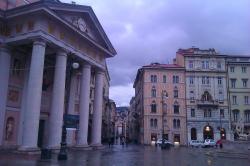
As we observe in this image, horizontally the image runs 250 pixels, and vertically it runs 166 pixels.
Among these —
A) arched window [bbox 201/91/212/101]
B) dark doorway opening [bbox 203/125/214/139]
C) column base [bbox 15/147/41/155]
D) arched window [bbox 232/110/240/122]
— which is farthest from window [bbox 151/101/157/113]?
column base [bbox 15/147/41/155]

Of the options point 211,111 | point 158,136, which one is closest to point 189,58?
point 211,111

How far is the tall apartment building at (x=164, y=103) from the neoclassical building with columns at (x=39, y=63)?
3881cm

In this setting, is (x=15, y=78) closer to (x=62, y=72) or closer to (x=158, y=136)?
(x=62, y=72)

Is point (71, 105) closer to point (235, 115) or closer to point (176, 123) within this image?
point (176, 123)

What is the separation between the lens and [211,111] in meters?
72.3

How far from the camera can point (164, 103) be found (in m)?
72.3

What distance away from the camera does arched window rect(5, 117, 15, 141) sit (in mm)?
28244

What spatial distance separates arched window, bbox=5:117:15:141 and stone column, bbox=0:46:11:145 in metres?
0.54

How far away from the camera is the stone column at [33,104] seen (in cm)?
2498

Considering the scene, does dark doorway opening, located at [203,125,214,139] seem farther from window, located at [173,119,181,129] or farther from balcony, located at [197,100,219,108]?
window, located at [173,119,181,129]

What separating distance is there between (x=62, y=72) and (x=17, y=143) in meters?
7.58

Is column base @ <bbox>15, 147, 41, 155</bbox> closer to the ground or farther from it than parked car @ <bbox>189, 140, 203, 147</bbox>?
farther from it

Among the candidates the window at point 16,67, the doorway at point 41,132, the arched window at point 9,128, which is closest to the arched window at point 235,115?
the doorway at point 41,132

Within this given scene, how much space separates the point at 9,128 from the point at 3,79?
4313 millimetres
